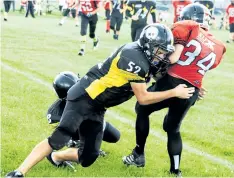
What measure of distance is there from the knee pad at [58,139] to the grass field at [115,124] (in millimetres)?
496

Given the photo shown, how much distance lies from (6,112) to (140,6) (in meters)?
7.86

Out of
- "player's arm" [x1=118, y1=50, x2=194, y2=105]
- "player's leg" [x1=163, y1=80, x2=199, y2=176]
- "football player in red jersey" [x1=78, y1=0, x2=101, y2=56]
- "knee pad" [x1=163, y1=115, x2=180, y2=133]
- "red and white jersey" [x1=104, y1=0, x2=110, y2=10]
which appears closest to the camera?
"player's arm" [x1=118, y1=50, x2=194, y2=105]

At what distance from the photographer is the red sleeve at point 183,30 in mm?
4117

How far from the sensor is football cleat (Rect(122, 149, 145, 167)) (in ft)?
15.6

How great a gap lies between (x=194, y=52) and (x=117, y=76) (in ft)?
2.56

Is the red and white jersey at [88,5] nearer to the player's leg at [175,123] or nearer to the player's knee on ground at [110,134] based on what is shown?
the player's knee on ground at [110,134]

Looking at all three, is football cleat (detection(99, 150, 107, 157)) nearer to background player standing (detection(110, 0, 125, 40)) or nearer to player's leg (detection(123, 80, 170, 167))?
player's leg (detection(123, 80, 170, 167))

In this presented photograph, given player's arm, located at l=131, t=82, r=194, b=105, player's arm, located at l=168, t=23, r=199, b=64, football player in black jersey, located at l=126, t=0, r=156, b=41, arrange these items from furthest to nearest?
1. football player in black jersey, located at l=126, t=0, r=156, b=41
2. player's arm, located at l=168, t=23, r=199, b=64
3. player's arm, located at l=131, t=82, r=194, b=105

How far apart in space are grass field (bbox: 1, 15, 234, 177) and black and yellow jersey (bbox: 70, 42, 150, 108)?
87 centimetres

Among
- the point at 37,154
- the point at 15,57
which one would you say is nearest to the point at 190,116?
the point at 37,154

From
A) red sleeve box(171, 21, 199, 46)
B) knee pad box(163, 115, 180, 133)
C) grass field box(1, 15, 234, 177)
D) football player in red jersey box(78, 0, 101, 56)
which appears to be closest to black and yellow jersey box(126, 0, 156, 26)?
football player in red jersey box(78, 0, 101, 56)

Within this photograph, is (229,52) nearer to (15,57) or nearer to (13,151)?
(15,57)

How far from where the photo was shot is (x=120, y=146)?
→ 533 centimetres

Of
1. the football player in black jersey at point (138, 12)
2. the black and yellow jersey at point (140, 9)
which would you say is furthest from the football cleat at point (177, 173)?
the black and yellow jersey at point (140, 9)
